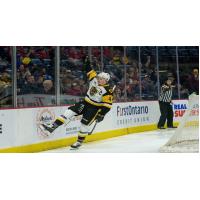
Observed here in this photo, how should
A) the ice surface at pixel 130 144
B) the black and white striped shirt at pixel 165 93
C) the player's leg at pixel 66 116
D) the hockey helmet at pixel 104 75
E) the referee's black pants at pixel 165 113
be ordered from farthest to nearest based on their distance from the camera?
the referee's black pants at pixel 165 113 → the black and white striped shirt at pixel 165 93 → the player's leg at pixel 66 116 → the hockey helmet at pixel 104 75 → the ice surface at pixel 130 144

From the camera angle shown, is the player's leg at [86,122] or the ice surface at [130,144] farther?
the player's leg at [86,122]

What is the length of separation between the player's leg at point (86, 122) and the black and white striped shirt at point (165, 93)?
1.08 meters

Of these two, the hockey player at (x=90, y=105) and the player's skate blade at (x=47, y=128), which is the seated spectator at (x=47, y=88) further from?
the player's skate blade at (x=47, y=128)

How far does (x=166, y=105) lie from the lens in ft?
26.1

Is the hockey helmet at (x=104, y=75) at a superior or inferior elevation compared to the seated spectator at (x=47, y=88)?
superior

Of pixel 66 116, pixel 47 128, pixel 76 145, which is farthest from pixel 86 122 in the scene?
pixel 47 128

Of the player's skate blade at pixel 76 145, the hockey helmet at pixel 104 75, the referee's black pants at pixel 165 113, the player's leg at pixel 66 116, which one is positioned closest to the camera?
the player's skate blade at pixel 76 145

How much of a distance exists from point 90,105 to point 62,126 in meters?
0.51

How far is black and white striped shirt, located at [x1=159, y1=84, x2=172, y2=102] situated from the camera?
7.46 metres

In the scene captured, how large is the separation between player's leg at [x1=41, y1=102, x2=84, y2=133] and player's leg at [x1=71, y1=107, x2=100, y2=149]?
0.34ft

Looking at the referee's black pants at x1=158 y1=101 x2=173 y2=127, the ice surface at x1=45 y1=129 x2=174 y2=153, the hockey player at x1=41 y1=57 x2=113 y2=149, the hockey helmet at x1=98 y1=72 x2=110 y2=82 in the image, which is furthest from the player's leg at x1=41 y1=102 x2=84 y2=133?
the referee's black pants at x1=158 y1=101 x2=173 y2=127

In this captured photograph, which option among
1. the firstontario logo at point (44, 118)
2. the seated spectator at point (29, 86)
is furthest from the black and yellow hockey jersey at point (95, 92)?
the seated spectator at point (29, 86)

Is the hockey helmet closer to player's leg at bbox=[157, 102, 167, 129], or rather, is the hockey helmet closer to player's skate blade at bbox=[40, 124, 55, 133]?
player's skate blade at bbox=[40, 124, 55, 133]

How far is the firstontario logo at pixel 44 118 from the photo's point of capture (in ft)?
22.2
